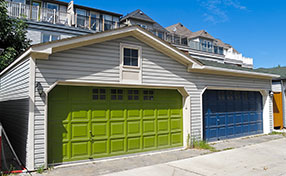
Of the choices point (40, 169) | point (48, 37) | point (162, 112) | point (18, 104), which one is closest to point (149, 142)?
point (162, 112)

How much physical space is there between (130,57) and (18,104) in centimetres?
351

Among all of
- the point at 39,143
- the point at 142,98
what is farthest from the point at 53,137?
the point at 142,98

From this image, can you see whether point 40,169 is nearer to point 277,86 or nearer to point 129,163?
point 129,163

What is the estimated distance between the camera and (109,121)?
23.4ft

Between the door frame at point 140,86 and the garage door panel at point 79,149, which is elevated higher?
the door frame at point 140,86

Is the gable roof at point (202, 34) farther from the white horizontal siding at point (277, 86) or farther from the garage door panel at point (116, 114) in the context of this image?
the garage door panel at point (116, 114)

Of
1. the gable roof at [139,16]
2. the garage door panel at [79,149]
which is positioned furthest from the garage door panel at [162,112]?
the gable roof at [139,16]

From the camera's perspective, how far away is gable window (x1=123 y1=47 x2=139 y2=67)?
24.2 feet

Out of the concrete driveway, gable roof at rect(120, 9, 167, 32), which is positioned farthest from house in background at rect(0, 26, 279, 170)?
gable roof at rect(120, 9, 167, 32)

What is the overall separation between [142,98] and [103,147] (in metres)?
2.02

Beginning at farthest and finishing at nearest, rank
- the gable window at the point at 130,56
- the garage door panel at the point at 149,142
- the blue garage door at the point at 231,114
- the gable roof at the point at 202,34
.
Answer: the gable roof at the point at 202,34
the blue garage door at the point at 231,114
the garage door panel at the point at 149,142
the gable window at the point at 130,56

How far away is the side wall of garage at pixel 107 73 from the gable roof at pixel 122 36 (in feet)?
0.45

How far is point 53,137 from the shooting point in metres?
6.18

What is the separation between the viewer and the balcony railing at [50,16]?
15.0m
